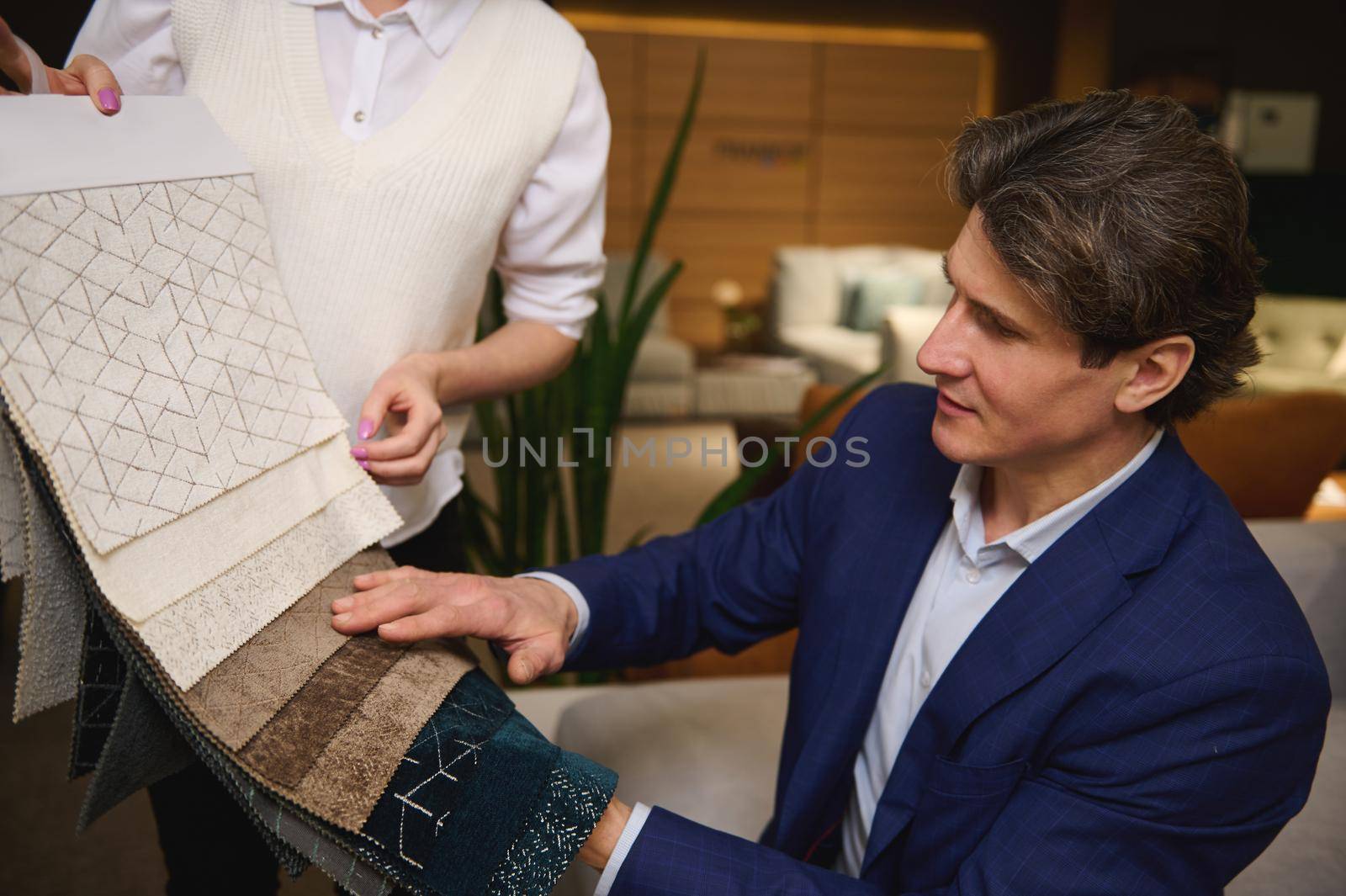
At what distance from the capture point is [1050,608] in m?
1.00

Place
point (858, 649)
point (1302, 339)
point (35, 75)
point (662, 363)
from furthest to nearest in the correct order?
point (662, 363), point (1302, 339), point (858, 649), point (35, 75)

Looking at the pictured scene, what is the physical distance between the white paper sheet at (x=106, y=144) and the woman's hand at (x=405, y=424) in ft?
0.74

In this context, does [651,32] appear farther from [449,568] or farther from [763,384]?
[449,568]

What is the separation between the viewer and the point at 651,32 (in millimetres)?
7602

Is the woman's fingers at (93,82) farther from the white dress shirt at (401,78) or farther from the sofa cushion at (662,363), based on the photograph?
the sofa cushion at (662,363)

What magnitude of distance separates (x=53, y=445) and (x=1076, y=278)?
0.80 metres

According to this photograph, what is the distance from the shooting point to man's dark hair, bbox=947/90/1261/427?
90 cm

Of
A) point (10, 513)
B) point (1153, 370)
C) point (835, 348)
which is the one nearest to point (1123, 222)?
point (1153, 370)

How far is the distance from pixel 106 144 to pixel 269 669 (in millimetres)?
403

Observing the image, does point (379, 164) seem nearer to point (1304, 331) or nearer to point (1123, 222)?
point (1123, 222)

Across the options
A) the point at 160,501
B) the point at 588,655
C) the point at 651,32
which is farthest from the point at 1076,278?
the point at 651,32

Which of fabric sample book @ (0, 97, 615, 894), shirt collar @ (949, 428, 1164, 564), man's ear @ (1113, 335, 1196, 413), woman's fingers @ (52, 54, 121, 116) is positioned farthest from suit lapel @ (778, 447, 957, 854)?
woman's fingers @ (52, 54, 121, 116)

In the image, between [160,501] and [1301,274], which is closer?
[160,501]

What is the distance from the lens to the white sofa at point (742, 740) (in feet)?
4.15
